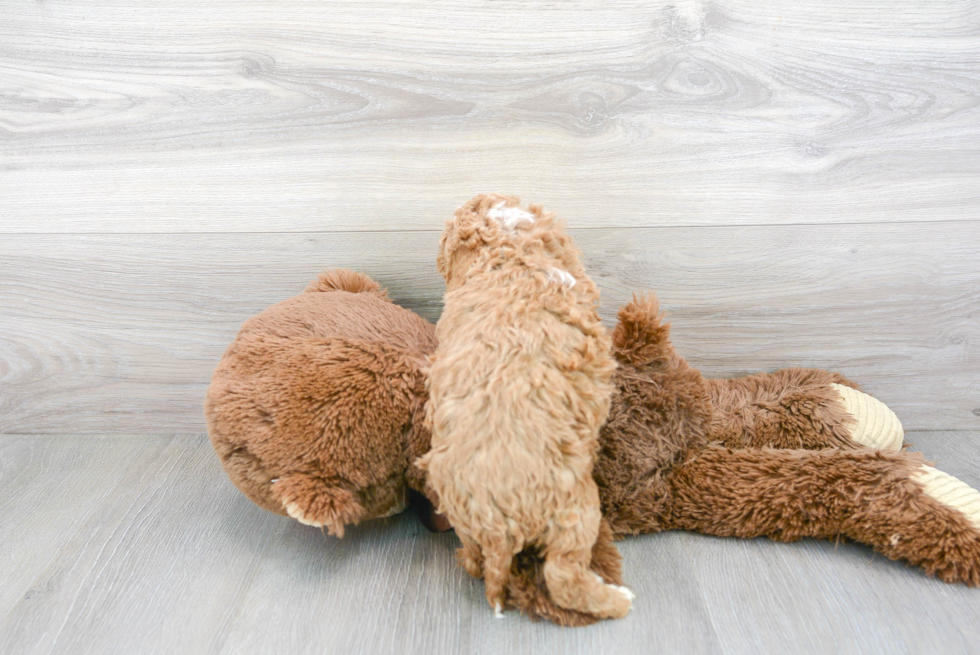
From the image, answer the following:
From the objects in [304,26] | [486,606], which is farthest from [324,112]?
[486,606]

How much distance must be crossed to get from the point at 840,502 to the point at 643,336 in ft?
0.92

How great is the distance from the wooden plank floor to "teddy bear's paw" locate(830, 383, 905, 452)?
136mm

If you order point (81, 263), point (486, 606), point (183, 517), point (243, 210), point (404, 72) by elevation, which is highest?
point (404, 72)

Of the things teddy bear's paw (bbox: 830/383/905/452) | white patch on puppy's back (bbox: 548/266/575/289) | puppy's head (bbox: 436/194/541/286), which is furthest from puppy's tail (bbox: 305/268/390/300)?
teddy bear's paw (bbox: 830/383/905/452)

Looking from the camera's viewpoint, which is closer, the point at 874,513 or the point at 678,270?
the point at 874,513

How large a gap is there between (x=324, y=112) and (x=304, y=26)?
107 millimetres

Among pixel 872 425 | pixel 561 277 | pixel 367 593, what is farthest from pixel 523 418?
pixel 872 425

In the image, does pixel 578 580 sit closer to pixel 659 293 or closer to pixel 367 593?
pixel 367 593

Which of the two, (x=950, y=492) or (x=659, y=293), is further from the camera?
(x=659, y=293)

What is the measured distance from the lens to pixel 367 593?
0.68m

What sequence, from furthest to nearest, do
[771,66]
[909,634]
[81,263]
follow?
[81,263]
[771,66]
[909,634]

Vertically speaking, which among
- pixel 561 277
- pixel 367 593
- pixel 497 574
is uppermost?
pixel 561 277

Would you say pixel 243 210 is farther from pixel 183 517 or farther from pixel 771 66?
pixel 771 66

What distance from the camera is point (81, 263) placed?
0.91 meters
